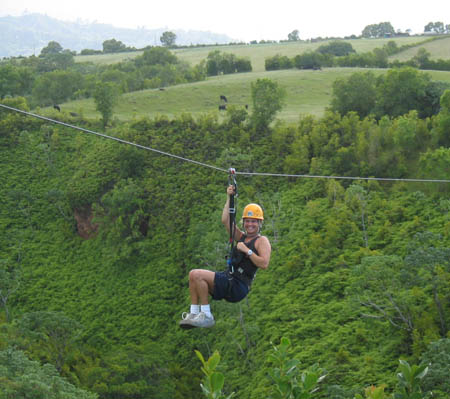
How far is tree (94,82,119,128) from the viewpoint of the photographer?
40.6 m

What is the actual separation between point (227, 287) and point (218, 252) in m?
18.4

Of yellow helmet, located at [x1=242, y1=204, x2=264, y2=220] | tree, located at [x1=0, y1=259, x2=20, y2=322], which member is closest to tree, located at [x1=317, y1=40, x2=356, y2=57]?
tree, located at [x1=0, y1=259, x2=20, y2=322]

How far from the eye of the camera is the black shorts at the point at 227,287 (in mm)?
7363

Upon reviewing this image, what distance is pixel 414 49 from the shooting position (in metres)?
72.8

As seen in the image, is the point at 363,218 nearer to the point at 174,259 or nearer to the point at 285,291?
the point at 285,291

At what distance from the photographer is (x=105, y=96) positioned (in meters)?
40.7

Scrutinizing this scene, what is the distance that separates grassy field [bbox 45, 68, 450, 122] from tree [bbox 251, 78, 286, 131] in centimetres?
781

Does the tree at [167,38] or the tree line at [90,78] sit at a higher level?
the tree at [167,38]

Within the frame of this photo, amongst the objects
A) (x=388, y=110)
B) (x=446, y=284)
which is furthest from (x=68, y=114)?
(x=446, y=284)

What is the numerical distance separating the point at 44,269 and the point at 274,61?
150 feet

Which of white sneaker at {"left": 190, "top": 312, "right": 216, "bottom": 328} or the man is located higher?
the man


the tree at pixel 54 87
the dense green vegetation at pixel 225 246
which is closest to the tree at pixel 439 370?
the dense green vegetation at pixel 225 246

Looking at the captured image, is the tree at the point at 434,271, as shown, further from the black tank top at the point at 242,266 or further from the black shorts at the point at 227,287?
the black shorts at the point at 227,287

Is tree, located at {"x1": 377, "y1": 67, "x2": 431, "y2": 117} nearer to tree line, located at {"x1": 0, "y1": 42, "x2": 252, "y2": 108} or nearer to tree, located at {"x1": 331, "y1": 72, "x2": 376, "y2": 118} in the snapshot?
tree, located at {"x1": 331, "y1": 72, "x2": 376, "y2": 118}
